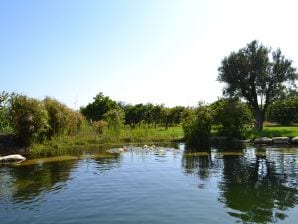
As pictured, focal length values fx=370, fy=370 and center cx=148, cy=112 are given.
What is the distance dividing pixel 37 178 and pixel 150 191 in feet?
18.9

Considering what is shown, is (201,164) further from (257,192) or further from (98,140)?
(98,140)

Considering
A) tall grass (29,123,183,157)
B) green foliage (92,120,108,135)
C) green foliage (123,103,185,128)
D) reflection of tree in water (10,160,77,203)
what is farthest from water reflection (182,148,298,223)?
green foliage (123,103,185,128)

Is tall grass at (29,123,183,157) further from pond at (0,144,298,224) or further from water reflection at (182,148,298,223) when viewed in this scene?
water reflection at (182,148,298,223)

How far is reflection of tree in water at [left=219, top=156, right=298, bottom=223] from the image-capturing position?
1069 cm

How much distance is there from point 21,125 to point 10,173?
386 inches

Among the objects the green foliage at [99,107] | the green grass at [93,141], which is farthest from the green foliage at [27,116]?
the green foliage at [99,107]

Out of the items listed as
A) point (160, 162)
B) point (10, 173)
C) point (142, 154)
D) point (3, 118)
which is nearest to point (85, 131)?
point (3, 118)

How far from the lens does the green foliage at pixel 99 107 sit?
178 ft

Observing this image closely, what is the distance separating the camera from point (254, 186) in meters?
14.6

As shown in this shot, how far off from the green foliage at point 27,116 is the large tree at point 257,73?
25077 millimetres

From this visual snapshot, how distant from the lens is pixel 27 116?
1054 inches

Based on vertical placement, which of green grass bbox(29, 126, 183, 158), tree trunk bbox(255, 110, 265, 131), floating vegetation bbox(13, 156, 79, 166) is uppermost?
tree trunk bbox(255, 110, 265, 131)

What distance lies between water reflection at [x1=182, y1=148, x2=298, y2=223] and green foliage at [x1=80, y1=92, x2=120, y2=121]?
30.3 m

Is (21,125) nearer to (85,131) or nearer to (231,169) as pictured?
(85,131)
